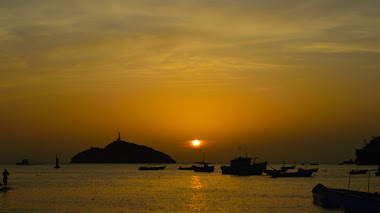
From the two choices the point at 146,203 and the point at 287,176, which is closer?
the point at 146,203

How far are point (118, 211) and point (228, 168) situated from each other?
10294 cm

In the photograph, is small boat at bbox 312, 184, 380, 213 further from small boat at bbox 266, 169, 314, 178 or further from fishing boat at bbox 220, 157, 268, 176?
fishing boat at bbox 220, 157, 268, 176

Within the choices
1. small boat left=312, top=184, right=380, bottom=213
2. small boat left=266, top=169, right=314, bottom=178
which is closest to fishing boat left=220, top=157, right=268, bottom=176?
small boat left=266, top=169, right=314, bottom=178

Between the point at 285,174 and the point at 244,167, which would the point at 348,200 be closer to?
the point at 285,174

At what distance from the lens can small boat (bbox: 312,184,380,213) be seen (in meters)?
37.8

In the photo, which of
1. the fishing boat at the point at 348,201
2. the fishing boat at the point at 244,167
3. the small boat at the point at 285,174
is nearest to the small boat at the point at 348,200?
the fishing boat at the point at 348,201

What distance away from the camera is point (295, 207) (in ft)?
178

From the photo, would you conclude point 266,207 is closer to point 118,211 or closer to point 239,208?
point 239,208

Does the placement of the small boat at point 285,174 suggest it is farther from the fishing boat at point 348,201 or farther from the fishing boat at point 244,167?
the fishing boat at point 348,201

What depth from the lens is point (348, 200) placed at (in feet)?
137

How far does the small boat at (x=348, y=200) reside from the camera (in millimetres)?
37781

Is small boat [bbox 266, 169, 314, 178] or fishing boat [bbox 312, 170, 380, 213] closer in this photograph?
fishing boat [bbox 312, 170, 380, 213]

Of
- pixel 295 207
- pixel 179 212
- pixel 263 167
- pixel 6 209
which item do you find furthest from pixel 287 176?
pixel 6 209

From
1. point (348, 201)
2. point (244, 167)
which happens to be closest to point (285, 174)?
point (244, 167)
